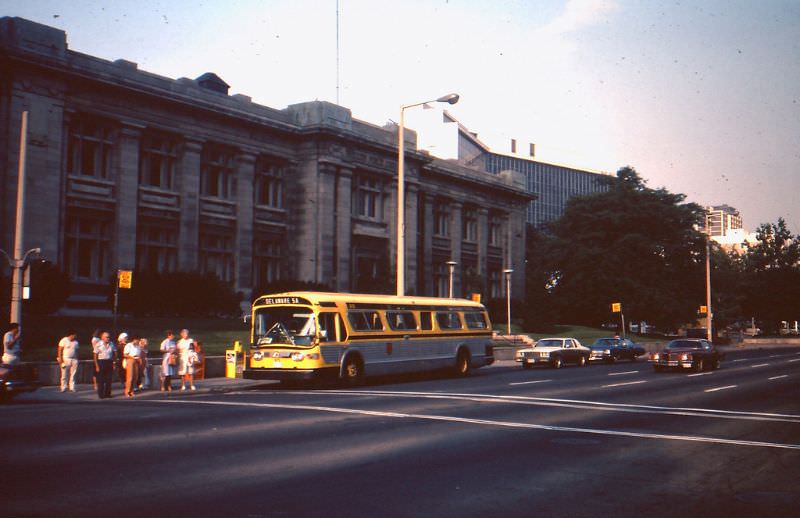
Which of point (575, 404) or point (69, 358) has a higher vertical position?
point (69, 358)

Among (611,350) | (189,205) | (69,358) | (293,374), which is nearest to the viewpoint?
(69,358)

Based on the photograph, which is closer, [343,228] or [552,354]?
[552,354]

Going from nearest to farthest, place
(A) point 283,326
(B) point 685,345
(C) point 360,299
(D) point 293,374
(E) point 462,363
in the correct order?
(D) point 293,374, (A) point 283,326, (C) point 360,299, (E) point 462,363, (B) point 685,345

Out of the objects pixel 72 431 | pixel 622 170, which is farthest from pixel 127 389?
pixel 622 170

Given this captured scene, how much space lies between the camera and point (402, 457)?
11.0 m

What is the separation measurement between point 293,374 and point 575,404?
8.50m

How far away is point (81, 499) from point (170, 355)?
15.5 meters

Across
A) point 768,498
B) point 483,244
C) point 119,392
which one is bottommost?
point 119,392

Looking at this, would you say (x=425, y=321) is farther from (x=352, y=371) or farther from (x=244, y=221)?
(x=244, y=221)

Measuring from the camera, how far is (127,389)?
22.0 meters

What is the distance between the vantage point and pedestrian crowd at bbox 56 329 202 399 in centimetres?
2122

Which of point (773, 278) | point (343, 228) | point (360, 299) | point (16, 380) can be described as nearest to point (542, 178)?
point (773, 278)

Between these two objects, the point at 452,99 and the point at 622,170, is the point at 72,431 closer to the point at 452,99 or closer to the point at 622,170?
the point at 452,99

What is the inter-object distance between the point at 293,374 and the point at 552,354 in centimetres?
1746
